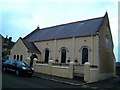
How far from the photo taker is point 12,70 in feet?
73.4

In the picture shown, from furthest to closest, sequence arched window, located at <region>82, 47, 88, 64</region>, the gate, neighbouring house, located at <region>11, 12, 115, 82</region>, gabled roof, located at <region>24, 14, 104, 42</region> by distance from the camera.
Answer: gabled roof, located at <region>24, 14, 104, 42</region>
arched window, located at <region>82, 47, 88, 64</region>
neighbouring house, located at <region>11, 12, 115, 82</region>
the gate

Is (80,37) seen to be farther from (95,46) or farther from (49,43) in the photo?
(49,43)

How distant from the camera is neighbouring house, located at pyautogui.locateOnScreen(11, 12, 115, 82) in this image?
2353cm

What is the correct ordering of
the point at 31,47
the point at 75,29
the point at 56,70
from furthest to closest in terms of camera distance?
the point at 31,47 < the point at 75,29 < the point at 56,70

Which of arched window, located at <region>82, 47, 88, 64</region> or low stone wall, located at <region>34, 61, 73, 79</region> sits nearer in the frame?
low stone wall, located at <region>34, 61, 73, 79</region>

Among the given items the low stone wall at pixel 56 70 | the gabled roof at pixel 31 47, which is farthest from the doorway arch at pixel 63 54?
the low stone wall at pixel 56 70

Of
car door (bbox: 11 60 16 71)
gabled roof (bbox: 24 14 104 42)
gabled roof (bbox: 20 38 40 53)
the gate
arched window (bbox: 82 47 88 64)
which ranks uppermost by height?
gabled roof (bbox: 24 14 104 42)

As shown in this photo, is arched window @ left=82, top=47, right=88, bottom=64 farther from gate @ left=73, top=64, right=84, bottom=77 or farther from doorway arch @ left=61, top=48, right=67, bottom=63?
gate @ left=73, top=64, right=84, bottom=77

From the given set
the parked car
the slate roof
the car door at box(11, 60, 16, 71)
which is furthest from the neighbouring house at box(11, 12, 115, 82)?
the car door at box(11, 60, 16, 71)

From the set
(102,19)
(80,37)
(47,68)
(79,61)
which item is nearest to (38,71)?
(47,68)

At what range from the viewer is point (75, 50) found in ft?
98.3

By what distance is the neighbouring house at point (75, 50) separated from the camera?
23.5m

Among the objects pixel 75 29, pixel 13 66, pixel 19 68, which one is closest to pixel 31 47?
pixel 75 29

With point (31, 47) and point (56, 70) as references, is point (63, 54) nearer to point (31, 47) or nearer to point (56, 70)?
point (31, 47)
